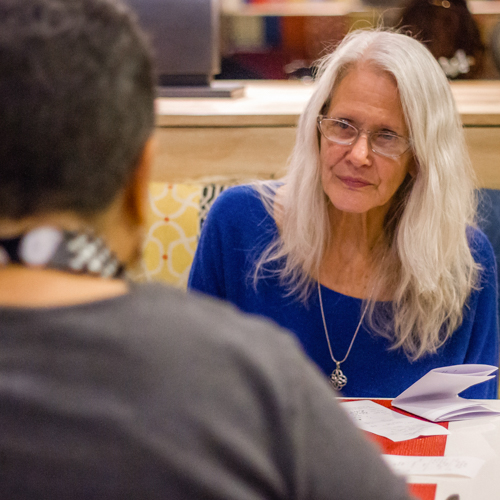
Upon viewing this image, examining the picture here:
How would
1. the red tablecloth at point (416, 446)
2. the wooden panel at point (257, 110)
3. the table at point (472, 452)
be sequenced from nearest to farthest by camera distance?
the table at point (472, 452) < the red tablecloth at point (416, 446) < the wooden panel at point (257, 110)

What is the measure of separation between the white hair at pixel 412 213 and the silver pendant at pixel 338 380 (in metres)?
0.13

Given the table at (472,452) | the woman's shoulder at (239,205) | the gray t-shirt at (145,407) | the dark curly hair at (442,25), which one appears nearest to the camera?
the gray t-shirt at (145,407)

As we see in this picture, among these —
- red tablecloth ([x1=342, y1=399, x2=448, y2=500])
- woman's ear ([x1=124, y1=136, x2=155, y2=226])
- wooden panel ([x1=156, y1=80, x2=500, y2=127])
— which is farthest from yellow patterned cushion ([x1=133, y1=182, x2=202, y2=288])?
woman's ear ([x1=124, y1=136, x2=155, y2=226])

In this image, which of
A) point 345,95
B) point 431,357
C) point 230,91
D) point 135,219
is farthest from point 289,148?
point 135,219

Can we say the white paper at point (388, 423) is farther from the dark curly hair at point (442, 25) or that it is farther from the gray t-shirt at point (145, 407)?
the dark curly hair at point (442, 25)

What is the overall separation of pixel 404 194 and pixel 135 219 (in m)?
1.04

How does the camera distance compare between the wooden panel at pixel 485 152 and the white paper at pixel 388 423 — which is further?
the wooden panel at pixel 485 152

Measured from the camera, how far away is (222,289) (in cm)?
149

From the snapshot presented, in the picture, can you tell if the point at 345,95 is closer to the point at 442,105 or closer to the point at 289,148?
the point at 442,105

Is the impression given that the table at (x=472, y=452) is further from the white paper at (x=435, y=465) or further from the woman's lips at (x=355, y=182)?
the woman's lips at (x=355, y=182)

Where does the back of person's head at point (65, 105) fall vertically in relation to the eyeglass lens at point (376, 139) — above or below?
above

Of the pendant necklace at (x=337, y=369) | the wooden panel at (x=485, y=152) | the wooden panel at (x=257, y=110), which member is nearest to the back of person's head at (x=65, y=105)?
the pendant necklace at (x=337, y=369)

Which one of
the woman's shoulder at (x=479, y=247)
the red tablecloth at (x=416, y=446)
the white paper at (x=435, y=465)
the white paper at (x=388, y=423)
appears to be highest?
the woman's shoulder at (x=479, y=247)

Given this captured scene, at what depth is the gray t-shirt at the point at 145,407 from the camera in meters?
0.43
